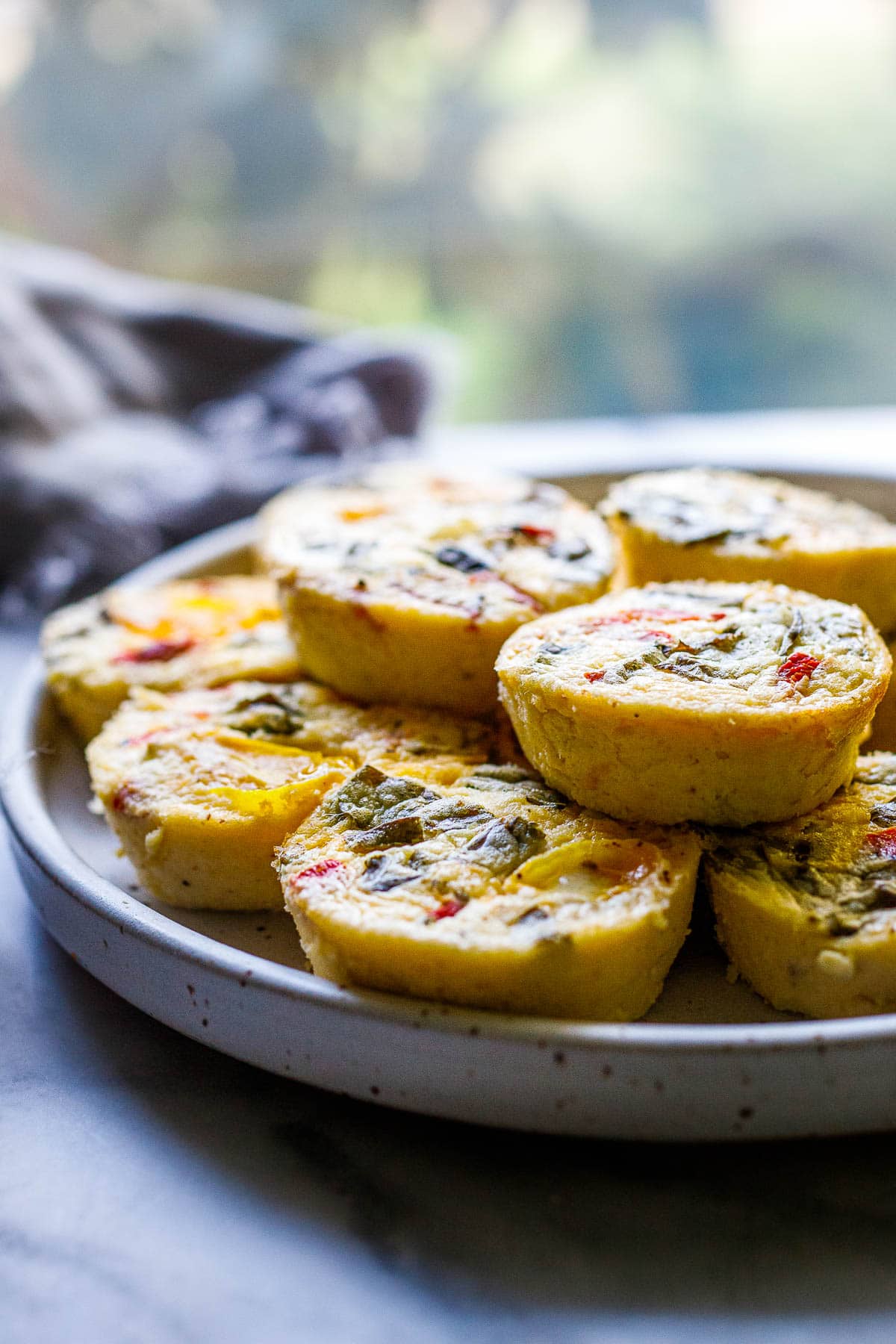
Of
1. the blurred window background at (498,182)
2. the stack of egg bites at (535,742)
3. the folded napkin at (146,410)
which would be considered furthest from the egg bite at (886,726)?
the blurred window background at (498,182)

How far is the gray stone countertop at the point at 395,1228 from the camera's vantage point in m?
1.34

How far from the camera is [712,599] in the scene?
2.08 meters

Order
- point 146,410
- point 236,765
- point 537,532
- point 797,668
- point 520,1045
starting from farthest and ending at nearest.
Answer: point 146,410 < point 537,532 < point 236,765 < point 797,668 < point 520,1045

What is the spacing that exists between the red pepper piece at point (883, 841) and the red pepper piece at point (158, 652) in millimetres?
1336

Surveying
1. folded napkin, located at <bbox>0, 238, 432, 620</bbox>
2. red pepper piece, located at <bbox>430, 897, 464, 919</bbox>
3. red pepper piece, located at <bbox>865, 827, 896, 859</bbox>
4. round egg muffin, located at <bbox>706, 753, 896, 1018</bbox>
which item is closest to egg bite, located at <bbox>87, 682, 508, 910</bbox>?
red pepper piece, located at <bbox>430, 897, 464, 919</bbox>

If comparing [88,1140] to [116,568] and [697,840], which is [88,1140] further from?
[116,568]

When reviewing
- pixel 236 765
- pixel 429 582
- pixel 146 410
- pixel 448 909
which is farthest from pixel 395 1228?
pixel 146 410

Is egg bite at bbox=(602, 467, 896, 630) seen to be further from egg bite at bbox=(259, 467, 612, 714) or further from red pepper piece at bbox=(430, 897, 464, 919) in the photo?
red pepper piece at bbox=(430, 897, 464, 919)

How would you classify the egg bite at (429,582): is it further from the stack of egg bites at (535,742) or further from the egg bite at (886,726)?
the egg bite at (886,726)

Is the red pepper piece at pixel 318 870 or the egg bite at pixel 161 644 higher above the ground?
the red pepper piece at pixel 318 870

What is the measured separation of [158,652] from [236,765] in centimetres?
51

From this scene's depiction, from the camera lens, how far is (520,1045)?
142cm

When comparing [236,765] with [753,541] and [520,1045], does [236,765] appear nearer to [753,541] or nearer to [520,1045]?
[520,1045]

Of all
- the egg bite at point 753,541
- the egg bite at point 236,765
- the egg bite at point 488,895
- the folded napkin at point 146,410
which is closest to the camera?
the egg bite at point 488,895
